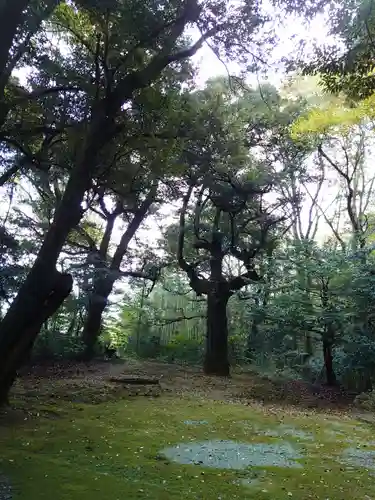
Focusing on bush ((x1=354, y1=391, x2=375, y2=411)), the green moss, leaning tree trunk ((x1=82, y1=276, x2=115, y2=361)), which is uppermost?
leaning tree trunk ((x1=82, y1=276, x2=115, y2=361))

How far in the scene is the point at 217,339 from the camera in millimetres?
11258

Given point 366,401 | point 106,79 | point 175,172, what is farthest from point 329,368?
point 106,79

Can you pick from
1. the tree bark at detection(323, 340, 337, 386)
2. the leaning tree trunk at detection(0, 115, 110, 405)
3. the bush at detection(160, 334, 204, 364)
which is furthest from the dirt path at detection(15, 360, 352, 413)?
the bush at detection(160, 334, 204, 364)

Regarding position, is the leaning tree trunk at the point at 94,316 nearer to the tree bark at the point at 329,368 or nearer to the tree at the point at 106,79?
the tree bark at the point at 329,368

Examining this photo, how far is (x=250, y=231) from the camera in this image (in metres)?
11.9

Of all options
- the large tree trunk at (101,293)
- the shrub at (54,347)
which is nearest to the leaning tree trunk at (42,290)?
the large tree trunk at (101,293)

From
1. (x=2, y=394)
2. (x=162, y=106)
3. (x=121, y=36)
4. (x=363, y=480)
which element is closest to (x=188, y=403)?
(x=2, y=394)

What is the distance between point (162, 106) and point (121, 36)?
5.13ft

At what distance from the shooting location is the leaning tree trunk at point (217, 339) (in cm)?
1118

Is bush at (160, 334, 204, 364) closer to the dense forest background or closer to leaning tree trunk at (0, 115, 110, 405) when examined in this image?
the dense forest background

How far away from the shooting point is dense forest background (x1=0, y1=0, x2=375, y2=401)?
5031 mm

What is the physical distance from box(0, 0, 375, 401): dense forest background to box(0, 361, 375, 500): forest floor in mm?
1079

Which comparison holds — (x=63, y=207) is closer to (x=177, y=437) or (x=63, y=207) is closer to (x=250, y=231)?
(x=177, y=437)

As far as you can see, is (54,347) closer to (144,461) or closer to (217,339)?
(217,339)
